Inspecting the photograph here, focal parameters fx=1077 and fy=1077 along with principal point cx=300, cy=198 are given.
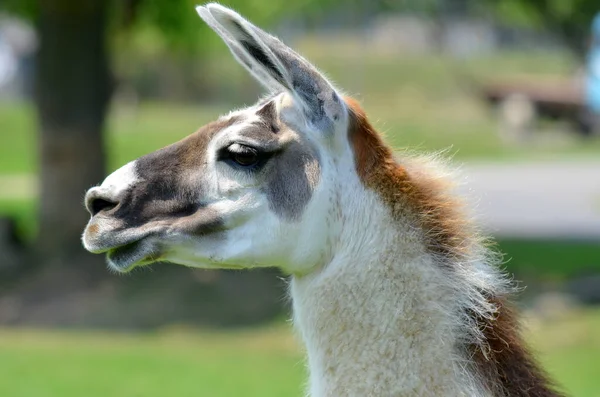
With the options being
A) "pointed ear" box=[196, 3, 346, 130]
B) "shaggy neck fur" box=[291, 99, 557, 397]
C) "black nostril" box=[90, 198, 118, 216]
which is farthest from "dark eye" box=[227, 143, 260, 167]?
"black nostril" box=[90, 198, 118, 216]

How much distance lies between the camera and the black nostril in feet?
12.0

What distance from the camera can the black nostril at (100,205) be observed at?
3668mm

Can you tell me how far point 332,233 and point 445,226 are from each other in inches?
14.9

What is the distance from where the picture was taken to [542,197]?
20875 millimetres

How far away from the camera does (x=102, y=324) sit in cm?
1141

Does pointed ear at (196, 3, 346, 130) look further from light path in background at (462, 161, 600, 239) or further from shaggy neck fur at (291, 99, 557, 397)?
light path in background at (462, 161, 600, 239)

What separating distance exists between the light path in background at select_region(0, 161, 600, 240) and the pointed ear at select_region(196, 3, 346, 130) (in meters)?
10.0

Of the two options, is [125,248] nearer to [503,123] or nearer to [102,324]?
[102,324]

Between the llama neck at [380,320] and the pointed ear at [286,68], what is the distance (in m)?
0.36

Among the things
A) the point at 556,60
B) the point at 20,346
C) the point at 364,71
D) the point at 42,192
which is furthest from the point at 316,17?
the point at 20,346

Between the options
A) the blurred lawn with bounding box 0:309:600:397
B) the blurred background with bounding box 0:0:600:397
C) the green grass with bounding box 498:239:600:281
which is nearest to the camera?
the blurred lawn with bounding box 0:309:600:397

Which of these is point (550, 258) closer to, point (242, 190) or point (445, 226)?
point (445, 226)

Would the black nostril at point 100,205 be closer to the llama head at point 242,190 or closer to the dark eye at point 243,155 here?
the llama head at point 242,190

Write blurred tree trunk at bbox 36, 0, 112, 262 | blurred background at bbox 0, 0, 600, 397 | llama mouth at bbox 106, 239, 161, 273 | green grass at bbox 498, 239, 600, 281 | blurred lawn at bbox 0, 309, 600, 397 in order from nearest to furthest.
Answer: llama mouth at bbox 106, 239, 161, 273
blurred lawn at bbox 0, 309, 600, 397
blurred background at bbox 0, 0, 600, 397
blurred tree trunk at bbox 36, 0, 112, 262
green grass at bbox 498, 239, 600, 281
